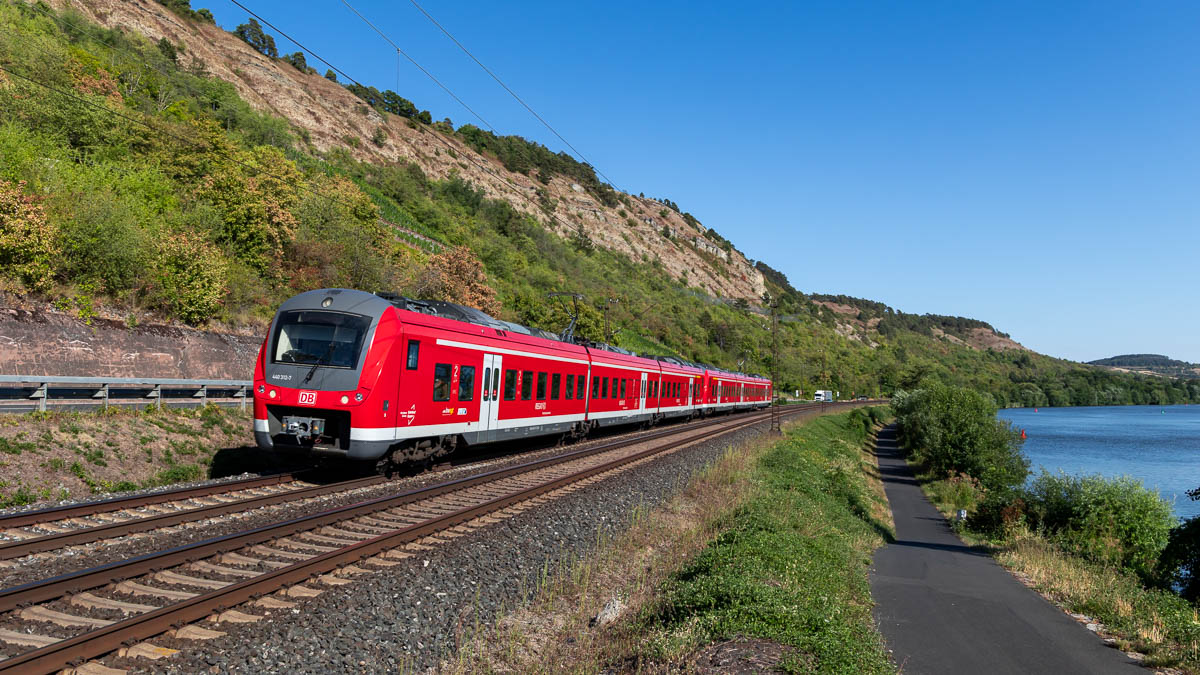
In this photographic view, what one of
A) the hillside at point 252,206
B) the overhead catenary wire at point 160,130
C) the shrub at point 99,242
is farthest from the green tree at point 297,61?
the shrub at point 99,242

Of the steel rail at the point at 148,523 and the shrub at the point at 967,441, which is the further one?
the shrub at the point at 967,441

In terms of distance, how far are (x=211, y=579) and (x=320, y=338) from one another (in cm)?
644

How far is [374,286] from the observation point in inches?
1475

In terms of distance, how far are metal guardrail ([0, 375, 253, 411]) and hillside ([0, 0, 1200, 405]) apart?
10.3 feet

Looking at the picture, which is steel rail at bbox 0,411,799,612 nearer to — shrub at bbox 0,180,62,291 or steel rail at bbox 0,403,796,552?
steel rail at bbox 0,403,796,552

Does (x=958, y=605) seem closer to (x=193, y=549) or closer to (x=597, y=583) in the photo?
(x=597, y=583)

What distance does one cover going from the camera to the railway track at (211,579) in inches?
222

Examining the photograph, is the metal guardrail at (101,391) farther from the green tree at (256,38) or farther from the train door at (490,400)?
the green tree at (256,38)

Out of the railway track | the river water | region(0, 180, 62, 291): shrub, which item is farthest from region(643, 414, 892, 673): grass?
the river water

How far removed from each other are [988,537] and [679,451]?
45.8ft

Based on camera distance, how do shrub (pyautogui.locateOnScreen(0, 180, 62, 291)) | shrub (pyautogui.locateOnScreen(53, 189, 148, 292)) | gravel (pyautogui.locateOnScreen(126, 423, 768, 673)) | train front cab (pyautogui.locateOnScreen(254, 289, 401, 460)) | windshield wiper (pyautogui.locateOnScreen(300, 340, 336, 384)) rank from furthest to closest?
shrub (pyautogui.locateOnScreen(53, 189, 148, 292)), shrub (pyautogui.locateOnScreen(0, 180, 62, 291)), windshield wiper (pyautogui.locateOnScreen(300, 340, 336, 384)), train front cab (pyautogui.locateOnScreen(254, 289, 401, 460)), gravel (pyautogui.locateOnScreen(126, 423, 768, 673))

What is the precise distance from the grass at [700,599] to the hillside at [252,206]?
19.3m

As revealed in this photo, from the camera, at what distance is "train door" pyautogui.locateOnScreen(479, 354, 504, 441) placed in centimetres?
1727

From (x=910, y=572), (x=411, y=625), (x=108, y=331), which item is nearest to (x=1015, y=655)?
(x=910, y=572)
